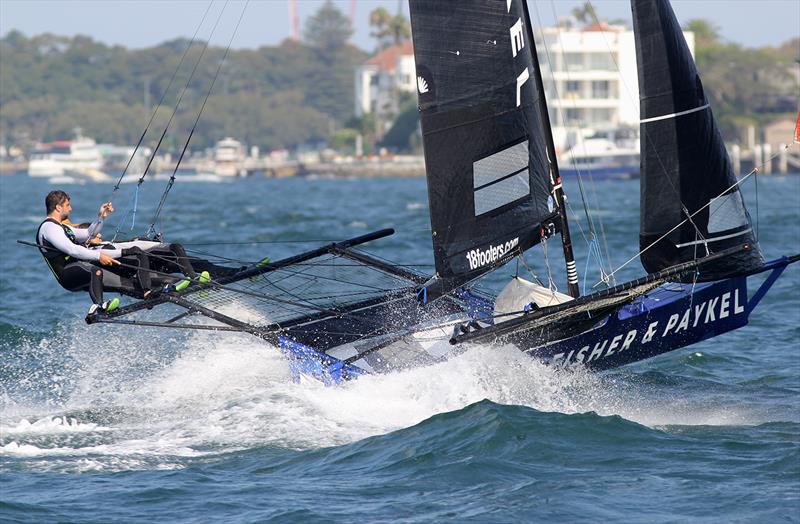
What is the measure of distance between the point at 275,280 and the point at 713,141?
3636mm

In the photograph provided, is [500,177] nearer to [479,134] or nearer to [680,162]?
Result: [479,134]

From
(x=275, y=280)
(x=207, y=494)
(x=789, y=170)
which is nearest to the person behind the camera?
(x=207, y=494)

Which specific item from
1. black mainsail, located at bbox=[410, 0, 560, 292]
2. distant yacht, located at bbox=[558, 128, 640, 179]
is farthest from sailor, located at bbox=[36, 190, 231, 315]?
distant yacht, located at bbox=[558, 128, 640, 179]

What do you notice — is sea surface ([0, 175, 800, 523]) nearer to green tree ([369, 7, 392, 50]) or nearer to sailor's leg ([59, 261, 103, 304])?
sailor's leg ([59, 261, 103, 304])

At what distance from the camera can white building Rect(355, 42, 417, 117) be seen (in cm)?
10306

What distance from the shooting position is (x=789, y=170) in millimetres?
86062

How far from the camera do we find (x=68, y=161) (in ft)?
352

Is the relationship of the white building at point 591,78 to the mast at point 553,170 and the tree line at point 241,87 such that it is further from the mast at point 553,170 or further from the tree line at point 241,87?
the mast at point 553,170

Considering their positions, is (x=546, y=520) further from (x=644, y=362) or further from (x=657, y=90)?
(x=644, y=362)

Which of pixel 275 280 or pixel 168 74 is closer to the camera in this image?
pixel 275 280

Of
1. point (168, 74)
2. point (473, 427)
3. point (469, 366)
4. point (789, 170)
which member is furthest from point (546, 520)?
point (168, 74)

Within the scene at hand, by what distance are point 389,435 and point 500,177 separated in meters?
2.17

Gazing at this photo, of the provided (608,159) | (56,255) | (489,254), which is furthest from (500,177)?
(608,159)

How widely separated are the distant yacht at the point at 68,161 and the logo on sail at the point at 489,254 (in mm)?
92322
